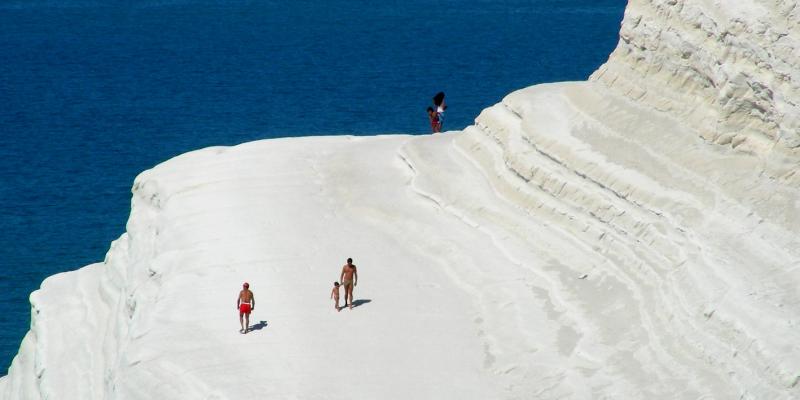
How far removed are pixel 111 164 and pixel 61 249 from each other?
1291 cm

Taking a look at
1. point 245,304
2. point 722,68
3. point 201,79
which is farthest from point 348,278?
point 201,79

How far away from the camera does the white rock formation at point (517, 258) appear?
98.1 ft

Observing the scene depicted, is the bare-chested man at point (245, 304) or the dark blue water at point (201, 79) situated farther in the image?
the dark blue water at point (201, 79)

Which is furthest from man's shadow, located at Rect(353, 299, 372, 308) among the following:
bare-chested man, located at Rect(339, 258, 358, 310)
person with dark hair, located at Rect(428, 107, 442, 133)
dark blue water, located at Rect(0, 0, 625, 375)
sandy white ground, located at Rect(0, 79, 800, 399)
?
dark blue water, located at Rect(0, 0, 625, 375)

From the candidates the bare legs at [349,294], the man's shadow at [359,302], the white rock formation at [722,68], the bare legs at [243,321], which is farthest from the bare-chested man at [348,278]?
the white rock formation at [722,68]

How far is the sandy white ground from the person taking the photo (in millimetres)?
29719

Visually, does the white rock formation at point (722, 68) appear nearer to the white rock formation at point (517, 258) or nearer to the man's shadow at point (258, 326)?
the white rock formation at point (517, 258)

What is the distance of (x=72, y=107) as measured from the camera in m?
82.1

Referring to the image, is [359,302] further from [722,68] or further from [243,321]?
[722,68]

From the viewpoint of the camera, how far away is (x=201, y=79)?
90.0 m

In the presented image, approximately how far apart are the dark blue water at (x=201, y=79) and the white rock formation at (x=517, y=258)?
459 inches

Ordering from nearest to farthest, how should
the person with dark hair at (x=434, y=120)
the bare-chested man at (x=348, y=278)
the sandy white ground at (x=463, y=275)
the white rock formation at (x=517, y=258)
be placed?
the sandy white ground at (x=463, y=275)
the white rock formation at (x=517, y=258)
the bare-chested man at (x=348, y=278)
the person with dark hair at (x=434, y=120)

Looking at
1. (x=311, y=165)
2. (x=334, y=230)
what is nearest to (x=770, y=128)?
(x=334, y=230)

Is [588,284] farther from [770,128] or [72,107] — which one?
[72,107]
